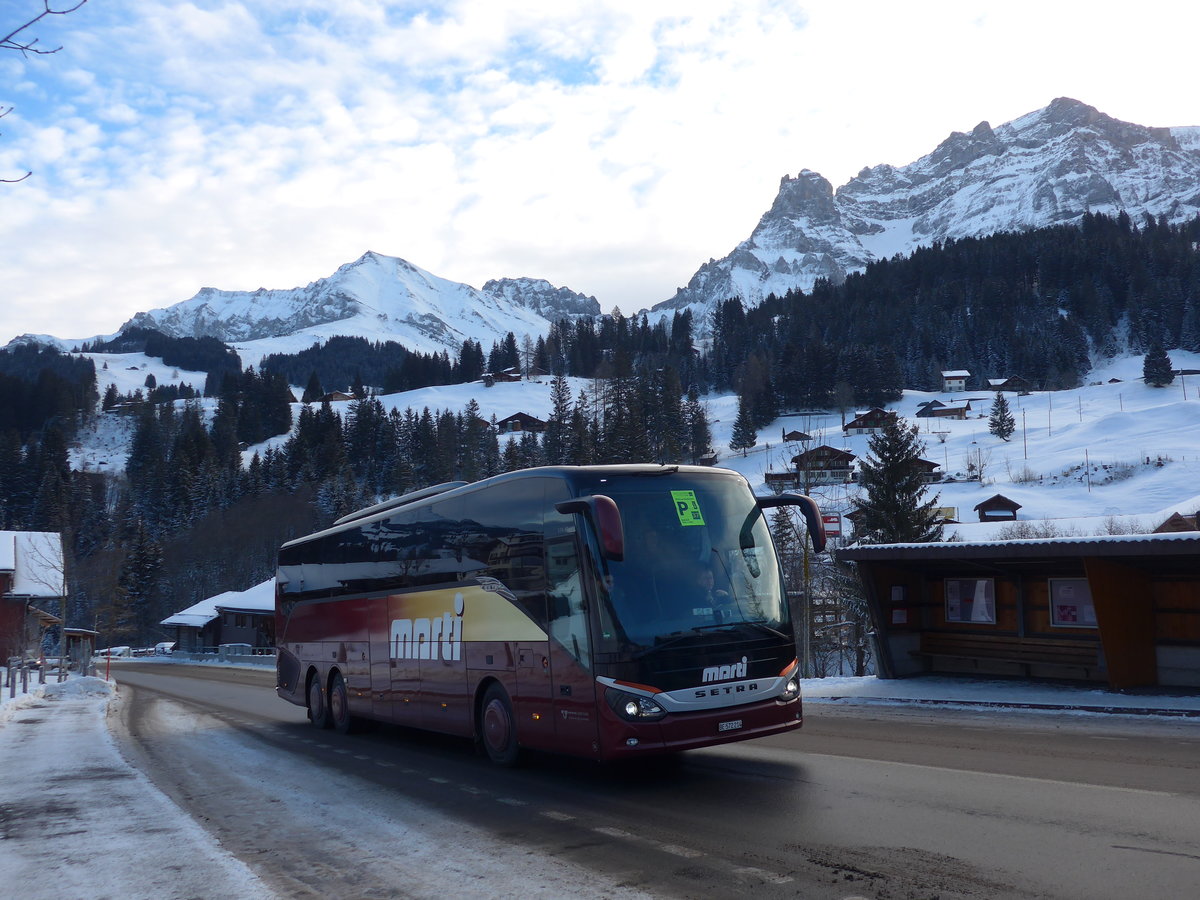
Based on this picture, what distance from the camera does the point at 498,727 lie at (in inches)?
428

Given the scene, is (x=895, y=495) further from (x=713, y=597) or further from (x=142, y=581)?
(x=142, y=581)

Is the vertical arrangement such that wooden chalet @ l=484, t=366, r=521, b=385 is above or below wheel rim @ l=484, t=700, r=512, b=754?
above

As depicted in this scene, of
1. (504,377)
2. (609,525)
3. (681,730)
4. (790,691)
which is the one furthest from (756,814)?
(504,377)

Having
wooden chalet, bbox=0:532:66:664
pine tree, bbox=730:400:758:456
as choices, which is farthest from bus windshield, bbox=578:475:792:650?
pine tree, bbox=730:400:758:456

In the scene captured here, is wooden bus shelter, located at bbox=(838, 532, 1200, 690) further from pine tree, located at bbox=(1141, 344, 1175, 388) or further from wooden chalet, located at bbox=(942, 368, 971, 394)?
wooden chalet, located at bbox=(942, 368, 971, 394)

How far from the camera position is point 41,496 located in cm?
11644

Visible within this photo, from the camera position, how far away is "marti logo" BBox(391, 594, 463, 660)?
11.8 metres

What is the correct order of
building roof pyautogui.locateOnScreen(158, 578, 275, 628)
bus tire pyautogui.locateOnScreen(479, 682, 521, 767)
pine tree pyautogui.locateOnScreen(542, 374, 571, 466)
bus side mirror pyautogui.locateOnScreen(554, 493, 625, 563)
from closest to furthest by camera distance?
bus side mirror pyautogui.locateOnScreen(554, 493, 625, 563) < bus tire pyautogui.locateOnScreen(479, 682, 521, 767) < building roof pyautogui.locateOnScreen(158, 578, 275, 628) < pine tree pyautogui.locateOnScreen(542, 374, 571, 466)

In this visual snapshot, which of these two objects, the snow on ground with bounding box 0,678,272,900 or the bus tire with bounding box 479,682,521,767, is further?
Answer: the bus tire with bounding box 479,682,521,767

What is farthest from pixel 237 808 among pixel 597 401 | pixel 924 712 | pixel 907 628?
pixel 597 401

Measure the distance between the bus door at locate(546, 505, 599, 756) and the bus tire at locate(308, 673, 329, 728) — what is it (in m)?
8.58

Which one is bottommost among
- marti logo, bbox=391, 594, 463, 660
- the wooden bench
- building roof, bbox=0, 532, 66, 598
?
the wooden bench

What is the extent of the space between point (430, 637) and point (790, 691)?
5.11m

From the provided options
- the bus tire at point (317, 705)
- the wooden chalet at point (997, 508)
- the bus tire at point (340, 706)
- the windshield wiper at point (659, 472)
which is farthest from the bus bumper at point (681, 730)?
the wooden chalet at point (997, 508)
